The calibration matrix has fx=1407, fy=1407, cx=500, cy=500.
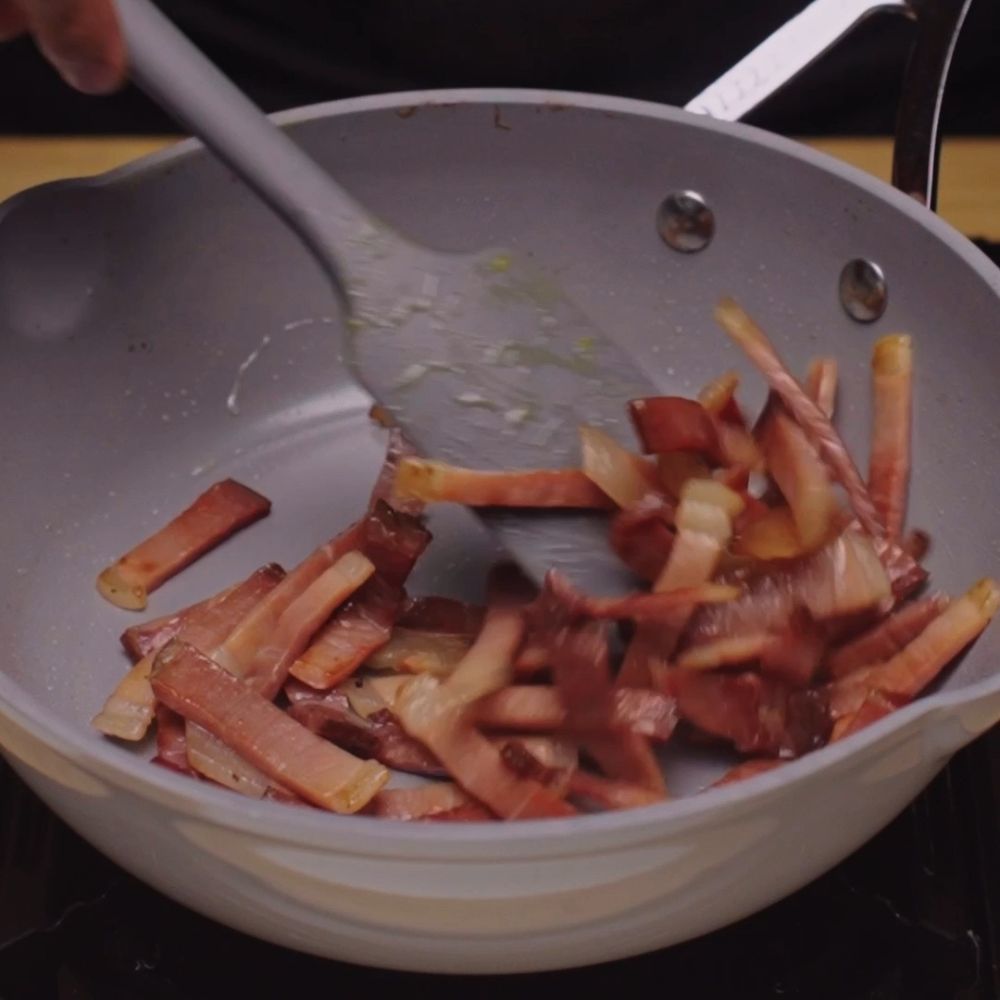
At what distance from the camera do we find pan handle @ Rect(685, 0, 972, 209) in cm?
117

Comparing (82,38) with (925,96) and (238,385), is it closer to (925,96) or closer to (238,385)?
(238,385)

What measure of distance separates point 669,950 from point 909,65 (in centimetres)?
78

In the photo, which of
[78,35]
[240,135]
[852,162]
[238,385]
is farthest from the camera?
[852,162]

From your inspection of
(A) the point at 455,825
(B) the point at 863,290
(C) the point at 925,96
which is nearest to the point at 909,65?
(C) the point at 925,96

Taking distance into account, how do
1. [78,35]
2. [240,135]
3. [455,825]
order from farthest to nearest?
[240,135] < [78,35] < [455,825]

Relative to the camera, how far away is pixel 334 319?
1.35 metres

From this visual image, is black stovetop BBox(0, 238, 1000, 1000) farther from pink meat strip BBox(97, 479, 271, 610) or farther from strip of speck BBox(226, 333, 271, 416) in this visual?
strip of speck BBox(226, 333, 271, 416)

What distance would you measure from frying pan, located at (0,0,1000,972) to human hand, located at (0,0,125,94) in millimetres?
270

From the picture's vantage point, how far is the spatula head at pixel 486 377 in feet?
3.37

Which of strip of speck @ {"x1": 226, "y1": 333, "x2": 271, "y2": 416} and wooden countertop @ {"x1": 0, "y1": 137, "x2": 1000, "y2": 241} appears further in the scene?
wooden countertop @ {"x1": 0, "y1": 137, "x2": 1000, "y2": 241}

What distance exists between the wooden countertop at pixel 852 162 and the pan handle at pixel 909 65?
343 millimetres

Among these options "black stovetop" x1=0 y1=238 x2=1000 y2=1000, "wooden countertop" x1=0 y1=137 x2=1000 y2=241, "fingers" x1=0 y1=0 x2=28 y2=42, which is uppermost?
"fingers" x1=0 y1=0 x2=28 y2=42

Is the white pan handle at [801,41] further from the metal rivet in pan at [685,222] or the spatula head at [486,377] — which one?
the spatula head at [486,377]

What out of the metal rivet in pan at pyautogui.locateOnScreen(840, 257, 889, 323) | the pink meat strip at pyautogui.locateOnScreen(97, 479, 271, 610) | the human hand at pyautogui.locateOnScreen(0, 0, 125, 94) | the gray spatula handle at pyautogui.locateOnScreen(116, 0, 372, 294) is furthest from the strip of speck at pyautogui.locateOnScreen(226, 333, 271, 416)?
the metal rivet in pan at pyautogui.locateOnScreen(840, 257, 889, 323)
